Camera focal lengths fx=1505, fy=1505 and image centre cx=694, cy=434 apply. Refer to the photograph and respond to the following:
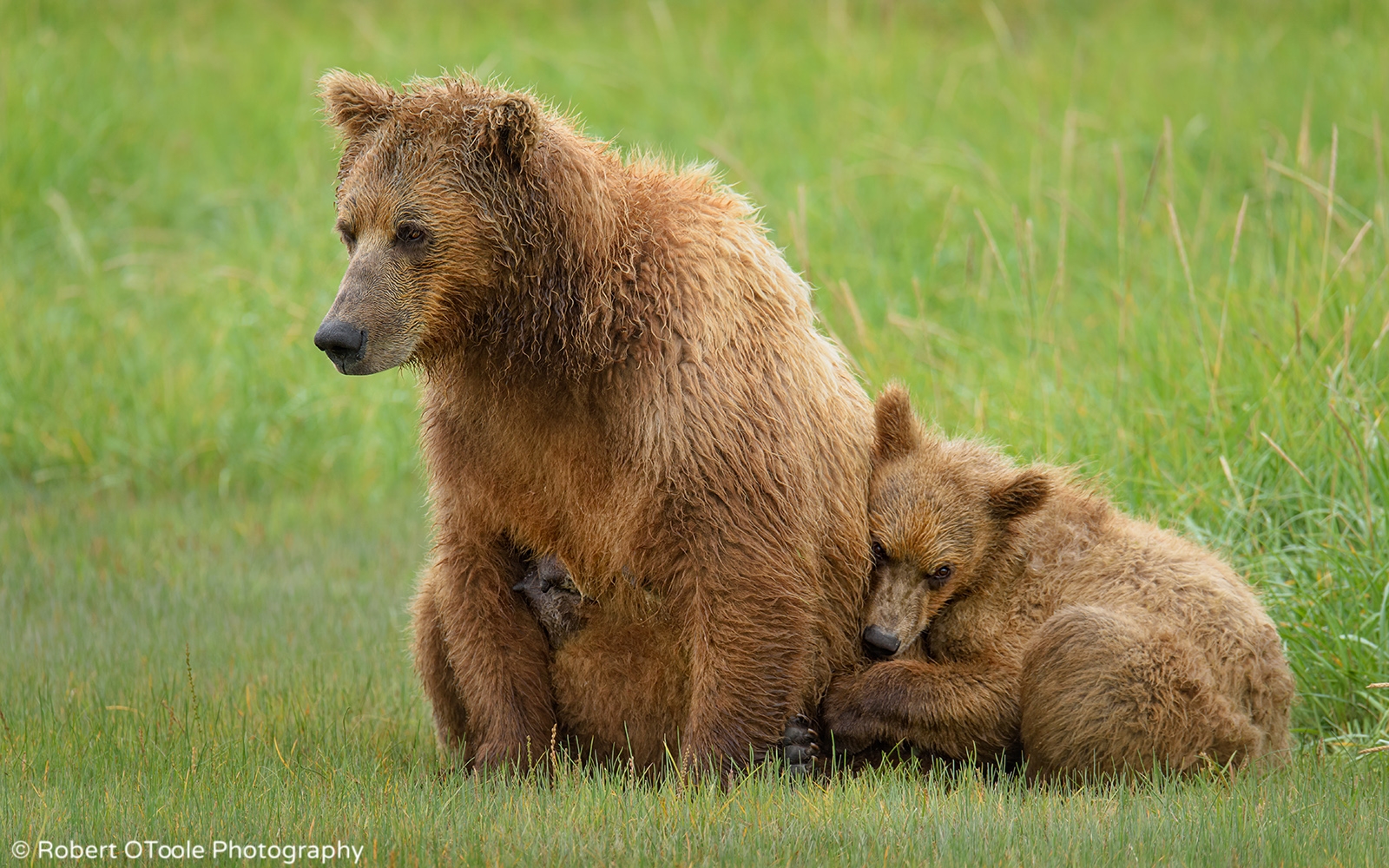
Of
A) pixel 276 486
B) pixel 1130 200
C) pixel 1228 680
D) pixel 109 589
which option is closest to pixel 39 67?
pixel 276 486

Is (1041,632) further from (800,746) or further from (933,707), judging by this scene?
(800,746)

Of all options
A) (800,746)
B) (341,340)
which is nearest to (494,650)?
(800,746)

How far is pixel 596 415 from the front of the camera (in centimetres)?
519

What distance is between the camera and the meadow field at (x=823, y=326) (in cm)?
473

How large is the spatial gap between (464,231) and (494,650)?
5.01 feet

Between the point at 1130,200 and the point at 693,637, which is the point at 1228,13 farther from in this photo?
the point at 693,637

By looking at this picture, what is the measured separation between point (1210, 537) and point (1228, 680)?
1996 millimetres

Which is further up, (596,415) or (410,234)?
(410,234)

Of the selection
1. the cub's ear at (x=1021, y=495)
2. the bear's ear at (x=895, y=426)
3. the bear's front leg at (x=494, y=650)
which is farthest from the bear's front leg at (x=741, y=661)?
the cub's ear at (x=1021, y=495)

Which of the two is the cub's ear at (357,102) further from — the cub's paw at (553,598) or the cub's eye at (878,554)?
the cub's eye at (878,554)

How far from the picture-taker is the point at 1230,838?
4.45 m

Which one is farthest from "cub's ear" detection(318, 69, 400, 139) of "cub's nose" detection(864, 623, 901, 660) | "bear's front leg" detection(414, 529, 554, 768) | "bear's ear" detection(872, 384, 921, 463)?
"cub's nose" detection(864, 623, 901, 660)

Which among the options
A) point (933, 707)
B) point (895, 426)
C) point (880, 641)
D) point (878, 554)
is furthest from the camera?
point (895, 426)

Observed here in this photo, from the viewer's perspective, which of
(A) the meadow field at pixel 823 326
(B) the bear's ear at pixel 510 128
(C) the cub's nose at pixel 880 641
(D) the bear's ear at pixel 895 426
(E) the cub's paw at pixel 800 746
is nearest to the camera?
(A) the meadow field at pixel 823 326
